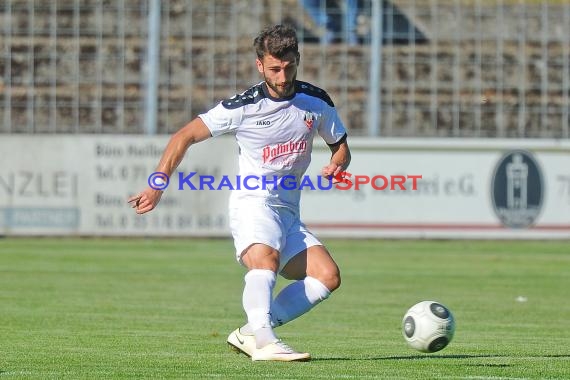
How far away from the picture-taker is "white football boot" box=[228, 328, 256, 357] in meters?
8.33

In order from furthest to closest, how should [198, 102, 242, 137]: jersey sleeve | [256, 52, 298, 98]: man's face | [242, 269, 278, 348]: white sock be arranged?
[198, 102, 242, 137]: jersey sleeve
[256, 52, 298, 98]: man's face
[242, 269, 278, 348]: white sock

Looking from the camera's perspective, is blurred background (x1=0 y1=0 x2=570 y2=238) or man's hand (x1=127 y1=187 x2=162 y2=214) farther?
blurred background (x1=0 y1=0 x2=570 y2=238)

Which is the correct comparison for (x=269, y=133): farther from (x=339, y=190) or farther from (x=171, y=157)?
(x=339, y=190)

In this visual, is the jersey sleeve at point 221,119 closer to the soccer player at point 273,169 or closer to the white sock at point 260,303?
the soccer player at point 273,169

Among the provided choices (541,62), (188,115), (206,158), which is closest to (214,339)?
(206,158)

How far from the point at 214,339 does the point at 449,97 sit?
15.7 metres

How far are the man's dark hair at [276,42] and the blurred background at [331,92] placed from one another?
1445cm

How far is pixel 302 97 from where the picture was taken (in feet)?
27.7

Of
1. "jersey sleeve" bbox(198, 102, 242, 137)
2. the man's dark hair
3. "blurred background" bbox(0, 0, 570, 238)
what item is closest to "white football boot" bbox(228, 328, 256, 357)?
"jersey sleeve" bbox(198, 102, 242, 137)

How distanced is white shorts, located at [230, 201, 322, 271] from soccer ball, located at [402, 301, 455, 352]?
798 mm

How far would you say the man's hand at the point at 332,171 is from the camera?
27.5 feet

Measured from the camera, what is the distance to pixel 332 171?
8445 mm

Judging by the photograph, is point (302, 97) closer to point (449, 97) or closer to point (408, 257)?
point (408, 257)

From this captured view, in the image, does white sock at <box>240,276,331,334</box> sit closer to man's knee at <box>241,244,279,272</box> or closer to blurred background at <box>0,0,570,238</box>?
man's knee at <box>241,244,279,272</box>
